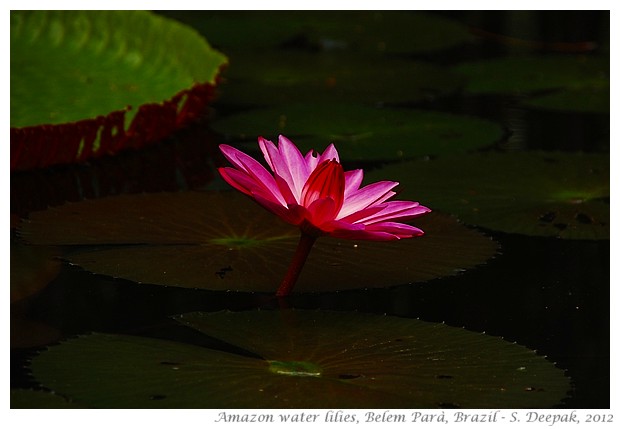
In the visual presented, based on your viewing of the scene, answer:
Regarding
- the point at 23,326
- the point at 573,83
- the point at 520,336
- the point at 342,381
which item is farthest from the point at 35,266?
the point at 573,83

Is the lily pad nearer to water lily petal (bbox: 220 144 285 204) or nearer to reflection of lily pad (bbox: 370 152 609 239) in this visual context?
reflection of lily pad (bbox: 370 152 609 239)

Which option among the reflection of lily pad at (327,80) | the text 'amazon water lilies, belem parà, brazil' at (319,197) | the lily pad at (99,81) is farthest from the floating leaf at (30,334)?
the reflection of lily pad at (327,80)

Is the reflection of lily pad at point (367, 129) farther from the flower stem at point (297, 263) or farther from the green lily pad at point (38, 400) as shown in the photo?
the green lily pad at point (38, 400)

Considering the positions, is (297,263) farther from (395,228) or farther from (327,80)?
(327,80)

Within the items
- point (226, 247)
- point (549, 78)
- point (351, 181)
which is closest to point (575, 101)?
point (549, 78)

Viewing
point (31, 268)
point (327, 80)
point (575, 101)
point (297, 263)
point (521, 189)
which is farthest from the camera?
point (327, 80)

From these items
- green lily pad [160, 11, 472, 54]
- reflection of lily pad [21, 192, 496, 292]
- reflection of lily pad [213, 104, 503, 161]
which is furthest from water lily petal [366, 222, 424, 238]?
→ green lily pad [160, 11, 472, 54]
